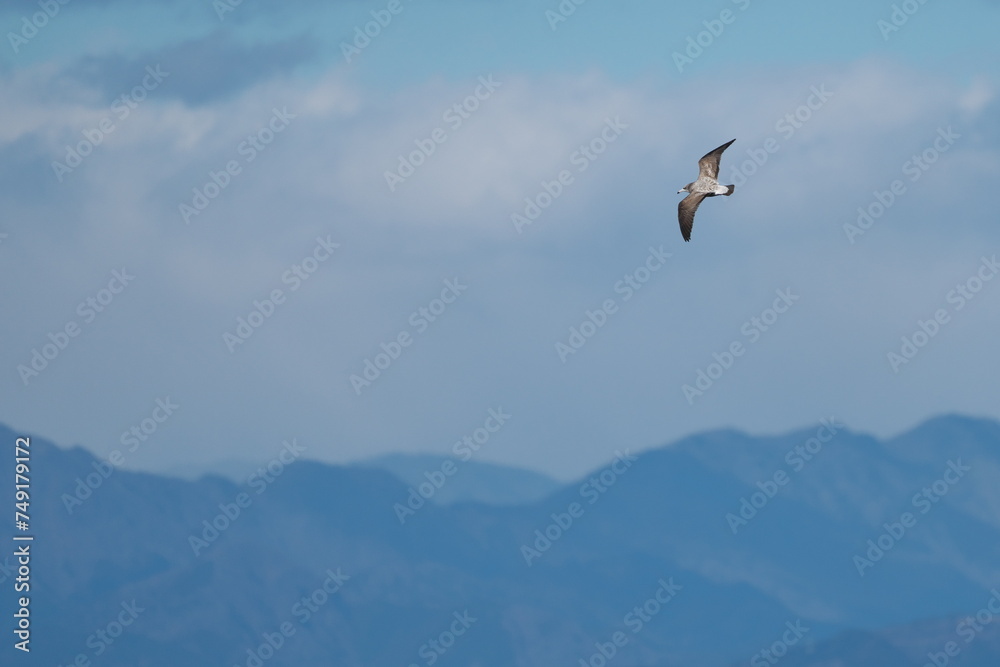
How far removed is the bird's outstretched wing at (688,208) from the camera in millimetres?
48219

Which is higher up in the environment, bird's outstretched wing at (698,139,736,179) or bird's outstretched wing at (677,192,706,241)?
bird's outstretched wing at (698,139,736,179)

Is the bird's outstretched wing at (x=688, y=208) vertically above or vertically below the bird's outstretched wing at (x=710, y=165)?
below

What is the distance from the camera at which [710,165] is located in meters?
48.6

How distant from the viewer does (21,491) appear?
8656 centimetres

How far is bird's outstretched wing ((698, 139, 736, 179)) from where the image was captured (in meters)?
48.5

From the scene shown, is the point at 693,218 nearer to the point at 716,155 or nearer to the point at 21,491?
the point at 716,155

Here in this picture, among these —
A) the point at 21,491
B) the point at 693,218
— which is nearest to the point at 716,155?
the point at 693,218

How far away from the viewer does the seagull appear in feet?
159

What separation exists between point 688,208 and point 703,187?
784mm

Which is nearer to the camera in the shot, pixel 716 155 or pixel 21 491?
pixel 716 155

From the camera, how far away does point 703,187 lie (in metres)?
48.6

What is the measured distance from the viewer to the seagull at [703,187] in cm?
4837

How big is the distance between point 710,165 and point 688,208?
148 centimetres

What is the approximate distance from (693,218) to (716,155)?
2079 millimetres
